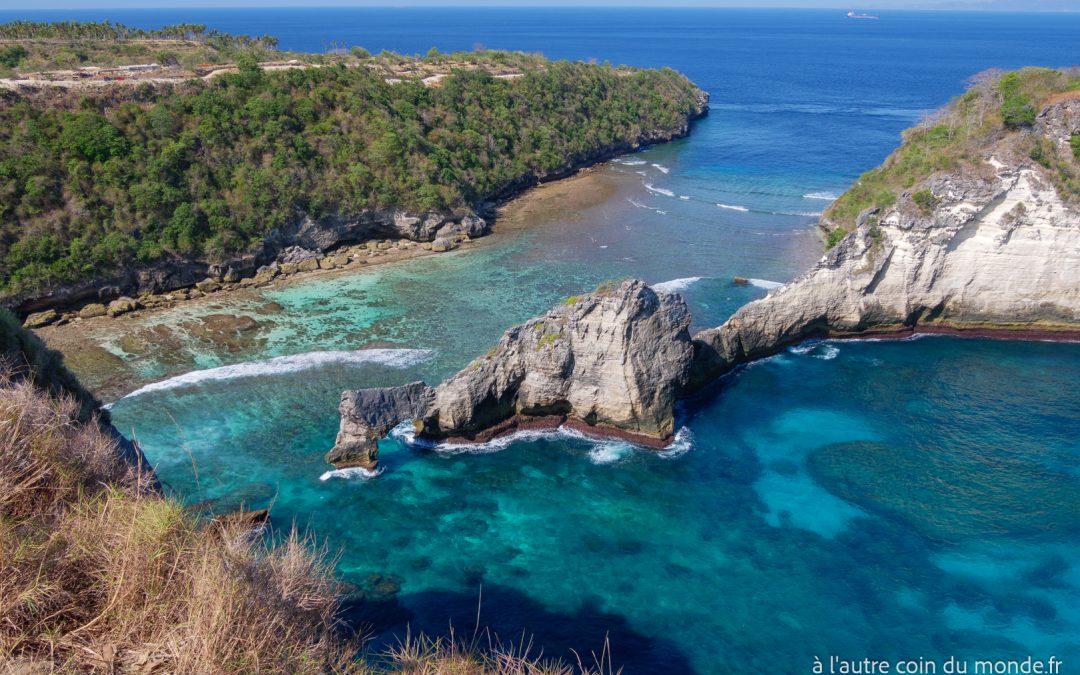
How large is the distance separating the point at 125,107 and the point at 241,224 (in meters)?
12.7

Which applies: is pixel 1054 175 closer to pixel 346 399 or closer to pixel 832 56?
pixel 346 399

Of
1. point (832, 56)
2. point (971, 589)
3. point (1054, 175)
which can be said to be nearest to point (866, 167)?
point (1054, 175)

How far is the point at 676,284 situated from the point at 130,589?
37.3m

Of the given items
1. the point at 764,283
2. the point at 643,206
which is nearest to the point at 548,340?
the point at 764,283

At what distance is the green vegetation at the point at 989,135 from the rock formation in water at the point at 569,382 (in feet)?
53.8

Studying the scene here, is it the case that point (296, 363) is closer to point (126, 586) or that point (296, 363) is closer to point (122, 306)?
point (122, 306)

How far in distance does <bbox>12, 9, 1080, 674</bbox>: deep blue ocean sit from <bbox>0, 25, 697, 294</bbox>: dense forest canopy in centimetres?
678

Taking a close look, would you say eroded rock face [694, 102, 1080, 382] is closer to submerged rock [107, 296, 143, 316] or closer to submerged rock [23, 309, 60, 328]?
submerged rock [107, 296, 143, 316]

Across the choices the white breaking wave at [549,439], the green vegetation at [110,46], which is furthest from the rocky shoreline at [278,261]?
the green vegetation at [110,46]

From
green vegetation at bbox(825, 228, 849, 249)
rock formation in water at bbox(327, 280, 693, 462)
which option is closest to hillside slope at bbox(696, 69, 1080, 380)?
rock formation in water at bbox(327, 280, 693, 462)

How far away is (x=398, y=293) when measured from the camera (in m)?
43.4

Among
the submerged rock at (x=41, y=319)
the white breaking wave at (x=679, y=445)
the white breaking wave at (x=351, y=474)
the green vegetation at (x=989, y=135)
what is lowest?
the white breaking wave at (x=351, y=474)

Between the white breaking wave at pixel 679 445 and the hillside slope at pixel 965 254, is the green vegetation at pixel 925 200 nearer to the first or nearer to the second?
the hillside slope at pixel 965 254

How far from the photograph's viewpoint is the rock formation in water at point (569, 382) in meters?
27.6
